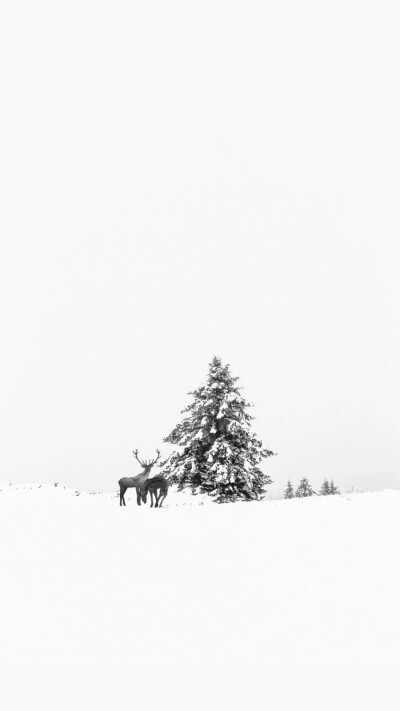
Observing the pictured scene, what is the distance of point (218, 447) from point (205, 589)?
60.7ft

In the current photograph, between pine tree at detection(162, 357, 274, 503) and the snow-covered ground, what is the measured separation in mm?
13358

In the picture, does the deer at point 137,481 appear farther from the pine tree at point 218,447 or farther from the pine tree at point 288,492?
the pine tree at point 288,492

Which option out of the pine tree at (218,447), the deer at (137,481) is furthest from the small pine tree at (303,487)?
the deer at (137,481)

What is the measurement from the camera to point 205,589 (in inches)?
287

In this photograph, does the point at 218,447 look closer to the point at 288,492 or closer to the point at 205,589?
the point at 205,589

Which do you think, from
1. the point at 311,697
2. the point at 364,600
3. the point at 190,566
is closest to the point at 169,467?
the point at 190,566

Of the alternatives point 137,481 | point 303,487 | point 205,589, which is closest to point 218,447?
point 137,481

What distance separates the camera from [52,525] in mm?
11469

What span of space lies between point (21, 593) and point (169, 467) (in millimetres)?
19868

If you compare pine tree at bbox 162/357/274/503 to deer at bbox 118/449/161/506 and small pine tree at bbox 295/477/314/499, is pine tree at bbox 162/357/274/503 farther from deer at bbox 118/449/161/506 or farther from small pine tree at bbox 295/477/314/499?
small pine tree at bbox 295/477/314/499

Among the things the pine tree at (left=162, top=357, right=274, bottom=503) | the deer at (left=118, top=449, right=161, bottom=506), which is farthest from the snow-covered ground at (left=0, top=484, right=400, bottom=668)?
the pine tree at (left=162, top=357, right=274, bottom=503)

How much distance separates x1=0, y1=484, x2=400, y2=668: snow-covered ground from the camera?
564 cm

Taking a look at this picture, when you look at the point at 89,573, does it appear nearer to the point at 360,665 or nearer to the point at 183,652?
the point at 183,652

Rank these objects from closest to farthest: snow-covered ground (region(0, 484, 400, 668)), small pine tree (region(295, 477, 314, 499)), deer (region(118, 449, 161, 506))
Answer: snow-covered ground (region(0, 484, 400, 668)), deer (region(118, 449, 161, 506)), small pine tree (region(295, 477, 314, 499))
